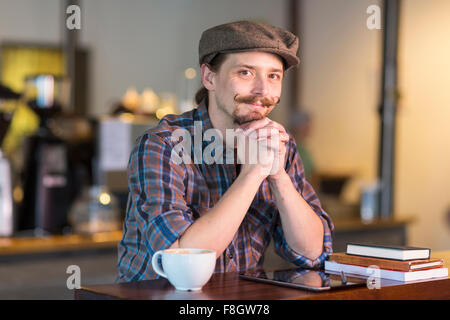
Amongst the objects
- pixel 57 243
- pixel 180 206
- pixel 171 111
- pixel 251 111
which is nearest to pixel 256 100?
pixel 251 111

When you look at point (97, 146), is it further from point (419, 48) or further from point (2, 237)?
point (419, 48)

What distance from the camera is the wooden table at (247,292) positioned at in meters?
1.08

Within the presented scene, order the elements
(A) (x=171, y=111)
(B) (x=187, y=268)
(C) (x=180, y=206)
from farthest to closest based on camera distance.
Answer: (A) (x=171, y=111)
(C) (x=180, y=206)
(B) (x=187, y=268)

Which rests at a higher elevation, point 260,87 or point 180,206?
point 260,87

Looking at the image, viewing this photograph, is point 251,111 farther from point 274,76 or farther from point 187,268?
point 187,268

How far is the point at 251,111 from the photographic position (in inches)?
56.8

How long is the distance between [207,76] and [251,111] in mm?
176

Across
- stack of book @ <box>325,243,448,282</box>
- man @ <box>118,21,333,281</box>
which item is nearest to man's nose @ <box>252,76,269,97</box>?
man @ <box>118,21,333,281</box>

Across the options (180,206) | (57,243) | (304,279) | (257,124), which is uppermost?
(257,124)

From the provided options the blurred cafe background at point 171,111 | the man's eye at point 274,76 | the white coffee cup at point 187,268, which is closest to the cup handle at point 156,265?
the white coffee cup at point 187,268

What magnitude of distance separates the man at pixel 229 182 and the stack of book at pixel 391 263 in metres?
0.14

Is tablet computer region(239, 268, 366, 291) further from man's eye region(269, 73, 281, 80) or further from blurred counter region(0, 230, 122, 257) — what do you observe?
blurred counter region(0, 230, 122, 257)

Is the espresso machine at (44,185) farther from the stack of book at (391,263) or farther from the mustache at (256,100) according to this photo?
the stack of book at (391,263)
